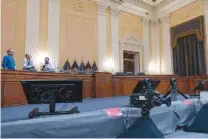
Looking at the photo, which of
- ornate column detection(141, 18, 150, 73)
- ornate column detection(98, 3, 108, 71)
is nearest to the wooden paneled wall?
ornate column detection(98, 3, 108, 71)

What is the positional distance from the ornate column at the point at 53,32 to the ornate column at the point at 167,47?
5234mm

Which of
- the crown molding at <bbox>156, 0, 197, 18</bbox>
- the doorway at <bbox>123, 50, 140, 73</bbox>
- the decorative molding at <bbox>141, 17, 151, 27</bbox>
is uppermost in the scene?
the crown molding at <bbox>156, 0, 197, 18</bbox>

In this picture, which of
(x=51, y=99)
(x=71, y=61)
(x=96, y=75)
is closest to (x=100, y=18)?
(x=71, y=61)

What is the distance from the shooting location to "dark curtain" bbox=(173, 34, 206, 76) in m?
7.87

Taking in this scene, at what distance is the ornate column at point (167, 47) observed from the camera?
9.20m

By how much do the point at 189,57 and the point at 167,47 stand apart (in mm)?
1266

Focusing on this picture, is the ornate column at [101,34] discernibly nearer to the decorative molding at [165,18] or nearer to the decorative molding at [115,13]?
the decorative molding at [115,13]

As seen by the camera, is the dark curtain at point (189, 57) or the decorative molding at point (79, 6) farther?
the dark curtain at point (189, 57)

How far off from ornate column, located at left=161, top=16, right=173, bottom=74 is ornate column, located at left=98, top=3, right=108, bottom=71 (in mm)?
3159

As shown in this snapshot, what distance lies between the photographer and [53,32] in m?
6.93

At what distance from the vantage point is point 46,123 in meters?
1.74

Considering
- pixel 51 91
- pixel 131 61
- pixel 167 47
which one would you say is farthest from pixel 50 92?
pixel 167 47

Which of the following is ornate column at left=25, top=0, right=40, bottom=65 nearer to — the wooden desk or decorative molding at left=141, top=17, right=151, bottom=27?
the wooden desk

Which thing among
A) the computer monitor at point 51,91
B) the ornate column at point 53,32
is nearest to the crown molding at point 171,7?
the ornate column at point 53,32
